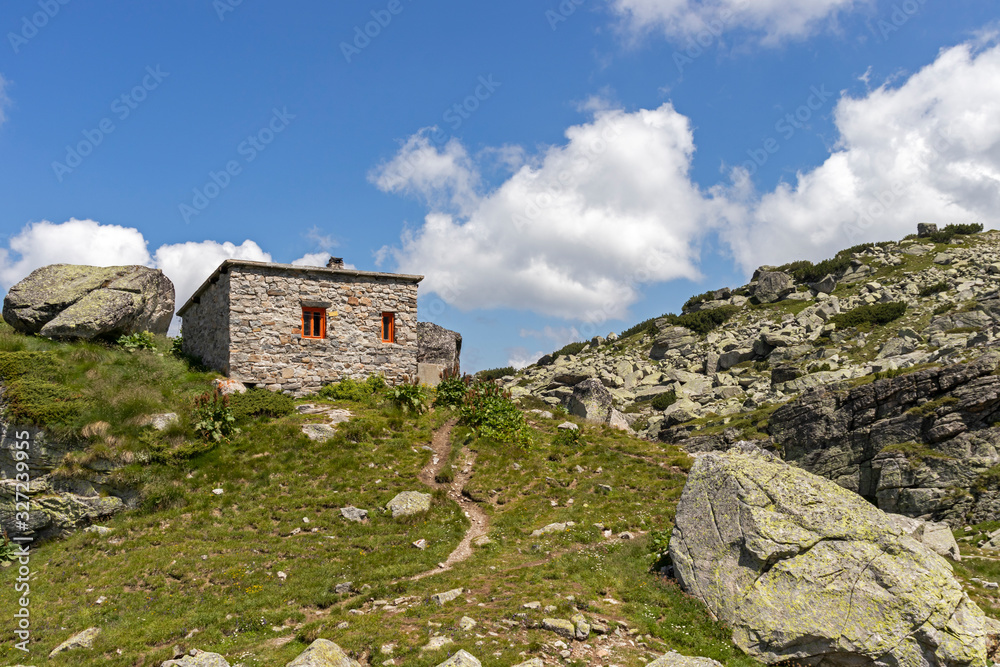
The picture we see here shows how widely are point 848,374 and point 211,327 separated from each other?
42908 mm

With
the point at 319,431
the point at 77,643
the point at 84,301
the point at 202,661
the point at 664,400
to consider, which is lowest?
the point at 77,643

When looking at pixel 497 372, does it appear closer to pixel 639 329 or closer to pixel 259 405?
pixel 639 329

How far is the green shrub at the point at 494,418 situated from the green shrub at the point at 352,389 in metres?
4.31

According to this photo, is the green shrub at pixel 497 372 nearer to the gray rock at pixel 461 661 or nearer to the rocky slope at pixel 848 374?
the rocky slope at pixel 848 374

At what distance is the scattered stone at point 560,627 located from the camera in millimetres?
11180

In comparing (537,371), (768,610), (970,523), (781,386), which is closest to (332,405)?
(768,610)

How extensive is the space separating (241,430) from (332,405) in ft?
14.7

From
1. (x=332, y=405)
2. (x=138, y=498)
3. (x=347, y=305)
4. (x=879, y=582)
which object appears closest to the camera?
(x=879, y=582)

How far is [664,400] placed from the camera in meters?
51.1

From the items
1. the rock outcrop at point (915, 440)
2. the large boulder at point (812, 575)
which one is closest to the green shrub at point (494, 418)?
the large boulder at point (812, 575)

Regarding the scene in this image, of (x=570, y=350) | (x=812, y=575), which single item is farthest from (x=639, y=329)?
(x=812, y=575)

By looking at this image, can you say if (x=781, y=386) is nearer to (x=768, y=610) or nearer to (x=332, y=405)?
(x=332, y=405)

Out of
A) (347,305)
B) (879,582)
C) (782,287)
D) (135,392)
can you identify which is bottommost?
(879,582)

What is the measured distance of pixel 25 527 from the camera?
56.0ft
